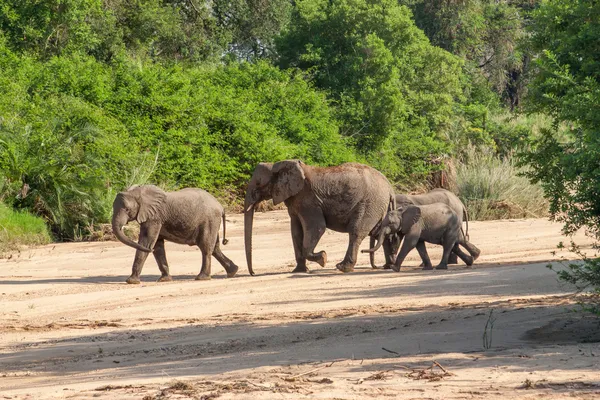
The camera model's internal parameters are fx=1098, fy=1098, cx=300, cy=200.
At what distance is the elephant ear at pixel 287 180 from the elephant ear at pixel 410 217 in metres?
Result: 1.65

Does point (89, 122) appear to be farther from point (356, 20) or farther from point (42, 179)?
point (356, 20)

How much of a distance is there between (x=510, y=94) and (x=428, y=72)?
14.5m

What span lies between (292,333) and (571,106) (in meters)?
3.48

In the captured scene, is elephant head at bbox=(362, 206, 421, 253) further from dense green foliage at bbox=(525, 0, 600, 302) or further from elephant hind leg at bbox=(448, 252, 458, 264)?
dense green foliage at bbox=(525, 0, 600, 302)

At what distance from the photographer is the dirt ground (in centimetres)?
780

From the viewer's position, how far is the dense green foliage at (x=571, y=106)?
9.61m


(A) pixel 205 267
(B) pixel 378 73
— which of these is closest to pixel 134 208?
(A) pixel 205 267

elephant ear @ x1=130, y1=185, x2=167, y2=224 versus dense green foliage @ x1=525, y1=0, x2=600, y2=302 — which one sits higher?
dense green foliage @ x1=525, y1=0, x2=600, y2=302

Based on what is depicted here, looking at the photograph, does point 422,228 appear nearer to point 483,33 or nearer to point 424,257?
point 424,257

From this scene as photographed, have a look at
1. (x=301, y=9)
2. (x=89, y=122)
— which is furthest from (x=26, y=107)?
(x=301, y=9)

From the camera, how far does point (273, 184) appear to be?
16922 mm

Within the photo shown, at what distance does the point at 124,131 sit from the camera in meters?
23.0

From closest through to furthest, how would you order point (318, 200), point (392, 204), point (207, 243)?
point (207, 243)
point (318, 200)
point (392, 204)

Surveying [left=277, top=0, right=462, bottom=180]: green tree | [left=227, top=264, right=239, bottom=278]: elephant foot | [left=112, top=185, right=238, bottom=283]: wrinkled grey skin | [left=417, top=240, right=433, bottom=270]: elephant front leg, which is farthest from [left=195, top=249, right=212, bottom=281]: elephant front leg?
[left=277, top=0, right=462, bottom=180]: green tree
